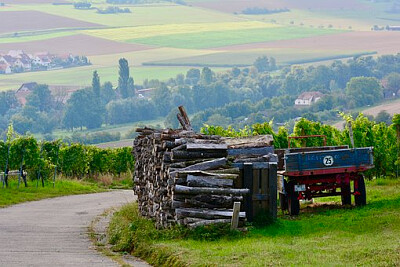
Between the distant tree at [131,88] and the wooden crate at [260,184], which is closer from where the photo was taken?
the wooden crate at [260,184]

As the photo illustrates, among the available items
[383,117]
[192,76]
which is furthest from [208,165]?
[192,76]

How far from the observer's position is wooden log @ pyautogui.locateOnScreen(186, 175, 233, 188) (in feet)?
72.0

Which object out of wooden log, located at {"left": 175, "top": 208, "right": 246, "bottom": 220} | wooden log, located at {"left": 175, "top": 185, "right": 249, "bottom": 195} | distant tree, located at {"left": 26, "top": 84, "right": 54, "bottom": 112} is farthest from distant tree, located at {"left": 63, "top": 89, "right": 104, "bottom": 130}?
wooden log, located at {"left": 175, "top": 208, "right": 246, "bottom": 220}

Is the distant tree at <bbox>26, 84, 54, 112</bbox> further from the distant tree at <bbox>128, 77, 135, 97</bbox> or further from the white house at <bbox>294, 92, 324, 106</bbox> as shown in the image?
the white house at <bbox>294, 92, 324, 106</bbox>

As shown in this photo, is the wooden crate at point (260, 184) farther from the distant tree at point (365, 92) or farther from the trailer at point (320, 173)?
the distant tree at point (365, 92)

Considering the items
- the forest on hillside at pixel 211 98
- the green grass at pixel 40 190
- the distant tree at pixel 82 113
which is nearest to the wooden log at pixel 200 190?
the green grass at pixel 40 190

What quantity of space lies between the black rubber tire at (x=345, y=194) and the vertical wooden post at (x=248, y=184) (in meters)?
4.29

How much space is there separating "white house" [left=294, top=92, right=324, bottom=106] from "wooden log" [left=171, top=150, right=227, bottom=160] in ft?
401

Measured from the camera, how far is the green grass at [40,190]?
39.8 m

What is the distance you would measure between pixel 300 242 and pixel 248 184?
11.8ft

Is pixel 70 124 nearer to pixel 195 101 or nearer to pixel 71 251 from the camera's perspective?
pixel 195 101

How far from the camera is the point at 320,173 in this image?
25609 mm

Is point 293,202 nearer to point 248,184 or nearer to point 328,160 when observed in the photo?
point 328,160

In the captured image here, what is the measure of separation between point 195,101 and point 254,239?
15216cm
